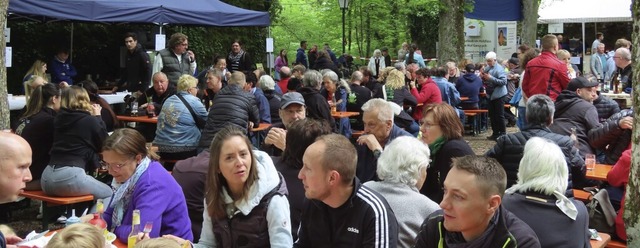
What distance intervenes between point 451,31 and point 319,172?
15.4 meters

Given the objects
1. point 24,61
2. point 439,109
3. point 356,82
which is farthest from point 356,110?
point 24,61

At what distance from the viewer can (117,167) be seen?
4.05 meters

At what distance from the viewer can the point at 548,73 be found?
9.10 metres

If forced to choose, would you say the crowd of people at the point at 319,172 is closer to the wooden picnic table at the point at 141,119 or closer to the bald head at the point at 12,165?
the bald head at the point at 12,165

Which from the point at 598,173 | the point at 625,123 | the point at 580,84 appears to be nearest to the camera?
the point at 598,173

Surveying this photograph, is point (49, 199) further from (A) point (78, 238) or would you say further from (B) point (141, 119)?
(A) point (78, 238)

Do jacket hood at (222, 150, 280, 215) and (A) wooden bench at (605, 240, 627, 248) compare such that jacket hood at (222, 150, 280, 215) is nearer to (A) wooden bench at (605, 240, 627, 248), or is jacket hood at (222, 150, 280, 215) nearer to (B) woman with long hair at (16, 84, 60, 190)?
(A) wooden bench at (605, 240, 627, 248)

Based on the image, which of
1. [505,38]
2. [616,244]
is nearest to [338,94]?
[616,244]

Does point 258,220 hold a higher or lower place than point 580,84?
lower

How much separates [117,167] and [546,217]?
7.64 ft

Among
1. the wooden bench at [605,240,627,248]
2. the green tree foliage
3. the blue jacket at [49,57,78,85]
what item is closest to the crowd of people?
the wooden bench at [605,240,627,248]

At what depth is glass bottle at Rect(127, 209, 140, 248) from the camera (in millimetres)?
3748

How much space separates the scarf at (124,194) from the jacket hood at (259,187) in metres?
0.61

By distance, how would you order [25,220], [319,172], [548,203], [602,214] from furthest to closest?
[25,220]
[602,214]
[548,203]
[319,172]
